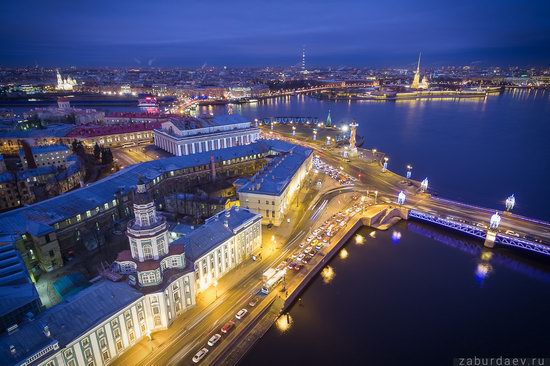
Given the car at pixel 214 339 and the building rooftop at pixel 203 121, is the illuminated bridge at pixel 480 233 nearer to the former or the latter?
the car at pixel 214 339

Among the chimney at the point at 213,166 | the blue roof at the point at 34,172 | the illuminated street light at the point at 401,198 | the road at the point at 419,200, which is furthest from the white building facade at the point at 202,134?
the illuminated street light at the point at 401,198

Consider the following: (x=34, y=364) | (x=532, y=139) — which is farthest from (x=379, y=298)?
(x=532, y=139)

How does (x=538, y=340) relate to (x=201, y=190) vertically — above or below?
below

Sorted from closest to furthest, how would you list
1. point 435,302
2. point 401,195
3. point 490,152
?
point 435,302 < point 401,195 < point 490,152

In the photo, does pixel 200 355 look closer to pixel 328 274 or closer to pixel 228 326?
pixel 228 326

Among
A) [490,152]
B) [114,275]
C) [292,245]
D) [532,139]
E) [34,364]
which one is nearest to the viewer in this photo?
[34,364]

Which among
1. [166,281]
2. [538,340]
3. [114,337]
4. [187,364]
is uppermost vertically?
[166,281]

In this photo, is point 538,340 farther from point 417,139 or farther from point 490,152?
point 417,139

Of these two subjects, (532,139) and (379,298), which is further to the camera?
(532,139)
